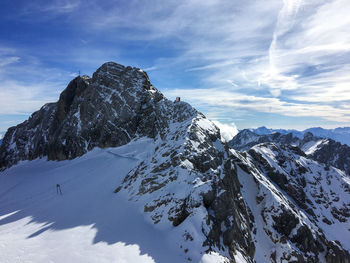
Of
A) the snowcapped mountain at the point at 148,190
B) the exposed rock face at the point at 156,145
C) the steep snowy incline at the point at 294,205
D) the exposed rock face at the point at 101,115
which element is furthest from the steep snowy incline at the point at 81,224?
the steep snowy incline at the point at 294,205

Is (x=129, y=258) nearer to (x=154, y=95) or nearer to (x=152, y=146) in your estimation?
(x=152, y=146)

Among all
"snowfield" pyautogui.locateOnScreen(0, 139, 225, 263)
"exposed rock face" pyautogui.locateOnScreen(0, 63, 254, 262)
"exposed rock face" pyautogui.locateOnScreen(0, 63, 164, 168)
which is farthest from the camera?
"exposed rock face" pyautogui.locateOnScreen(0, 63, 164, 168)

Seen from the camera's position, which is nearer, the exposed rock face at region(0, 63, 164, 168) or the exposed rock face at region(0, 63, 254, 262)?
the exposed rock face at region(0, 63, 254, 262)

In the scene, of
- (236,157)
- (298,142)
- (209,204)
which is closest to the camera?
(209,204)

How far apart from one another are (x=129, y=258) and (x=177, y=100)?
43.8 meters

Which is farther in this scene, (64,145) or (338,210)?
(338,210)

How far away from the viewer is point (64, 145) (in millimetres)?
63250

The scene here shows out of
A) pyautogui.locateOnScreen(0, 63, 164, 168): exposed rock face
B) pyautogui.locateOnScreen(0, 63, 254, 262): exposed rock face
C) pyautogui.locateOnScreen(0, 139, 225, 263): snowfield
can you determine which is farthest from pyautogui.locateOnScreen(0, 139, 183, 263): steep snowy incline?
pyautogui.locateOnScreen(0, 63, 164, 168): exposed rock face

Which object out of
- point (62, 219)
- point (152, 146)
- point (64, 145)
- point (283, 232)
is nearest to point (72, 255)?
point (62, 219)

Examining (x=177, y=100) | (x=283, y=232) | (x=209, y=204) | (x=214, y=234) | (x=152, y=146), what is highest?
(x=177, y=100)

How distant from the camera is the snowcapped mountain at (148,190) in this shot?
20.2m

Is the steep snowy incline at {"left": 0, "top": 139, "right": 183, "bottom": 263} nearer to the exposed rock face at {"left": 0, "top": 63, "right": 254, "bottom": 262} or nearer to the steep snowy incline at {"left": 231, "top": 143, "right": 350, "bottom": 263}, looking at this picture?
the exposed rock face at {"left": 0, "top": 63, "right": 254, "bottom": 262}

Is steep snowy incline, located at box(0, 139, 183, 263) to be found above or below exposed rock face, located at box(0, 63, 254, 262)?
below

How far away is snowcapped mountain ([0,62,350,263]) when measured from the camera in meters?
20.2
